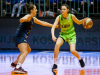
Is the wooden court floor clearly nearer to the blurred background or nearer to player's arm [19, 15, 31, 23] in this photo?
player's arm [19, 15, 31, 23]

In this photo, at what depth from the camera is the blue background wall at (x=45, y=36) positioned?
10.9 m

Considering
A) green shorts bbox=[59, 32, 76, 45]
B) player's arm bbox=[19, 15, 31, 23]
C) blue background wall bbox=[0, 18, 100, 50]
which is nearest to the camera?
player's arm bbox=[19, 15, 31, 23]

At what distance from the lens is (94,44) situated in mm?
10898

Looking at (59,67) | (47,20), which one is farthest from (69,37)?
(47,20)

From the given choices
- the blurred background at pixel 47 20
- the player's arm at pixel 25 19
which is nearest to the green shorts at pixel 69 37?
the player's arm at pixel 25 19

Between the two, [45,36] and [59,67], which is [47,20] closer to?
[45,36]

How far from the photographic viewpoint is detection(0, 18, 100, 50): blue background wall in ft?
35.8

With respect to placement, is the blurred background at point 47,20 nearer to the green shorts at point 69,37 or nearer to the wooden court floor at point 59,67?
the wooden court floor at point 59,67

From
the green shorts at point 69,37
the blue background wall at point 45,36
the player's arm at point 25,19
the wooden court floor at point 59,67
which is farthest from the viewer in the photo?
the blue background wall at point 45,36

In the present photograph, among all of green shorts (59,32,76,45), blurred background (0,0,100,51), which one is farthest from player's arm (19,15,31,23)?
blurred background (0,0,100,51)

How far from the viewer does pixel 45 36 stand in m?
11.1

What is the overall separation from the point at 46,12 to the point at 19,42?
Answer: 19.3 feet

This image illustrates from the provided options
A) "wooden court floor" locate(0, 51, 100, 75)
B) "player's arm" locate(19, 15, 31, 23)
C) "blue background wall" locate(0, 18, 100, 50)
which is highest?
"player's arm" locate(19, 15, 31, 23)

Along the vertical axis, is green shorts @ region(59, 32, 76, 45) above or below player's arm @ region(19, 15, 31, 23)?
below
